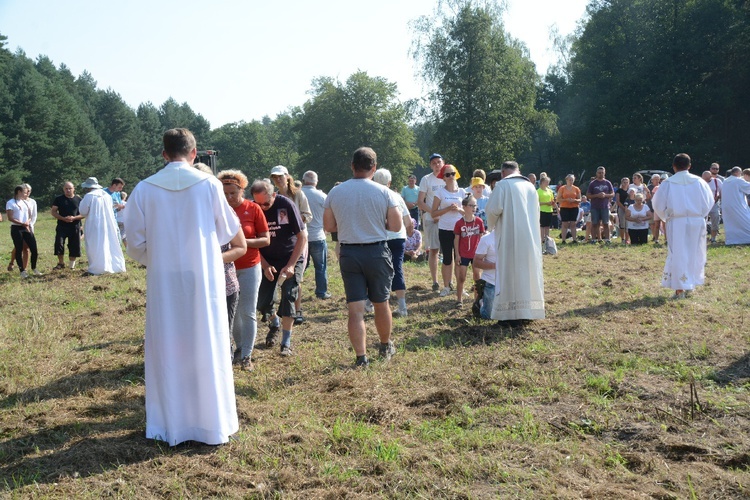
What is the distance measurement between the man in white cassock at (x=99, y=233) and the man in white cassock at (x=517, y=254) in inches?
388

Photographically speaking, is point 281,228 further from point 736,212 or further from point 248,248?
point 736,212

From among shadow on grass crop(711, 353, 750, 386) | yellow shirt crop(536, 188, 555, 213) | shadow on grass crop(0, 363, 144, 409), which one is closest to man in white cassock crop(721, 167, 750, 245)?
yellow shirt crop(536, 188, 555, 213)

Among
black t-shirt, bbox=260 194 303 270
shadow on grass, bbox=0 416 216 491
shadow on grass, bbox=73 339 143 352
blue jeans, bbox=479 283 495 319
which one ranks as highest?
black t-shirt, bbox=260 194 303 270

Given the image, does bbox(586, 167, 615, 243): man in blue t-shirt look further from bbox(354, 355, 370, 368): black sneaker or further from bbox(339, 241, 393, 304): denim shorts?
bbox(354, 355, 370, 368): black sneaker

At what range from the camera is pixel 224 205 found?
15.8 ft

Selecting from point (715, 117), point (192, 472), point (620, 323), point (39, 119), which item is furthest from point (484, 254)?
point (39, 119)

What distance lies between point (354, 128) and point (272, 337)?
66129 millimetres

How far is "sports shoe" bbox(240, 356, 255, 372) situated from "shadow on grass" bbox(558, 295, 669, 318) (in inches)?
162

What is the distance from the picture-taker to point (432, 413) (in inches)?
210

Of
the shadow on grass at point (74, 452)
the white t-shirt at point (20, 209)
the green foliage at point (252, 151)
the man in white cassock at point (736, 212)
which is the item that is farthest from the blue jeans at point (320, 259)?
the green foliage at point (252, 151)

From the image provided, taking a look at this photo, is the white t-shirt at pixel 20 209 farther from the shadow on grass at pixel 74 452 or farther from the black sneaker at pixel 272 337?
the shadow on grass at pixel 74 452

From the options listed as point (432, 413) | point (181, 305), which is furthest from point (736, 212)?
point (181, 305)

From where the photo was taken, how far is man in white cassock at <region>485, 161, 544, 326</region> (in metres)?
Result: 8.00

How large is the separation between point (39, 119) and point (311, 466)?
67.9 metres
